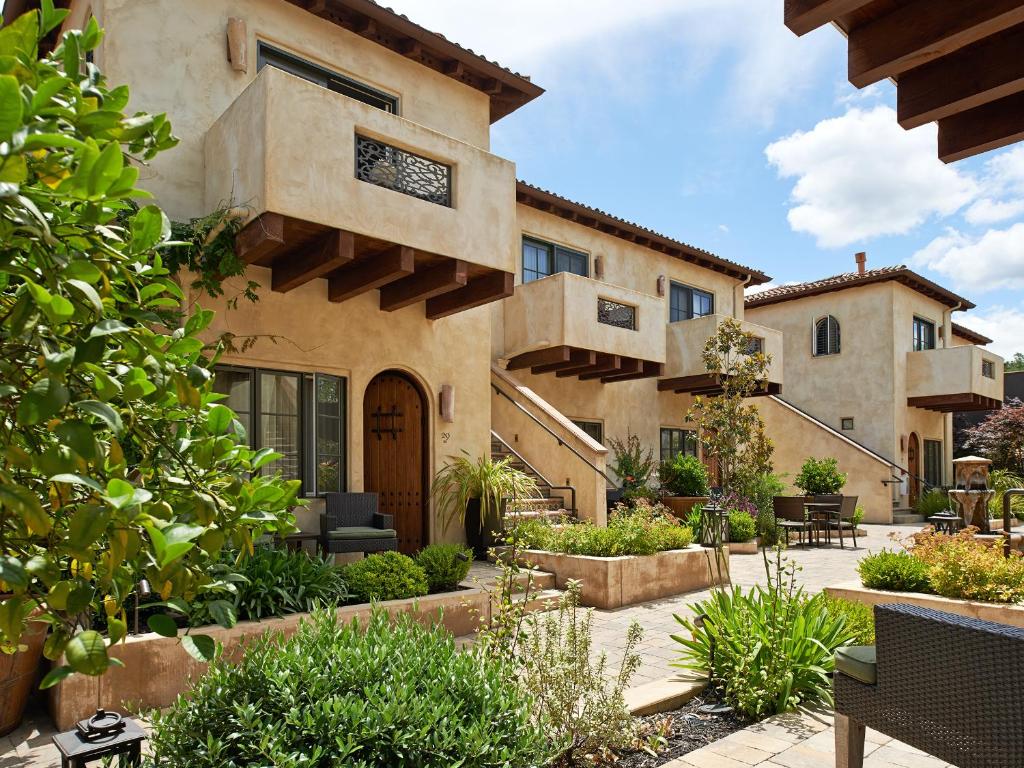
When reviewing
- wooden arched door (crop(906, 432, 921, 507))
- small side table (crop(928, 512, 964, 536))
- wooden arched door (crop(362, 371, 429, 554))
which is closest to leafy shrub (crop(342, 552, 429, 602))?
wooden arched door (crop(362, 371, 429, 554))

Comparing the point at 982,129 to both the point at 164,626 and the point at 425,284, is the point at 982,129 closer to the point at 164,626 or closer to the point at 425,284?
the point at 164,626

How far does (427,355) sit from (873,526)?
14519 millimetres

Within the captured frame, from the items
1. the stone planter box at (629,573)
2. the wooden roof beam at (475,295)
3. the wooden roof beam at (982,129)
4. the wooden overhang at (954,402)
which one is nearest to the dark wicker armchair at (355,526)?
the stone planter box at (629,573)

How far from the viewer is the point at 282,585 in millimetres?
6039

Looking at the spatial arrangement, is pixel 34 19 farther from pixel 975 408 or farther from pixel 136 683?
pixel 975 408

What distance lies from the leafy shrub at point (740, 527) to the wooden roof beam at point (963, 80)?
10888mm

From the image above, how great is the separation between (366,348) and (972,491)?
28.6 ft

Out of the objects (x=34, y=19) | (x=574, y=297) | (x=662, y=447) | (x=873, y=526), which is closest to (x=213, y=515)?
(x=34, y=19)

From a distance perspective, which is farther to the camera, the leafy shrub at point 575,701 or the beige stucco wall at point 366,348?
the beige stucco wall at point 366,348

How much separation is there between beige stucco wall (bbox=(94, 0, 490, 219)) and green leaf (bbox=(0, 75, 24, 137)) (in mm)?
7049

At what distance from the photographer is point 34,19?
4.02ft

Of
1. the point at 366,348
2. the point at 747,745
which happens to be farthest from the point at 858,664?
the point at 366,348

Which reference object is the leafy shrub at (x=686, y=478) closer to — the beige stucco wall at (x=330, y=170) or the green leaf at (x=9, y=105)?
the beige stucco wall at (x=330, y=170)

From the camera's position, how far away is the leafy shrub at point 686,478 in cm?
1433
